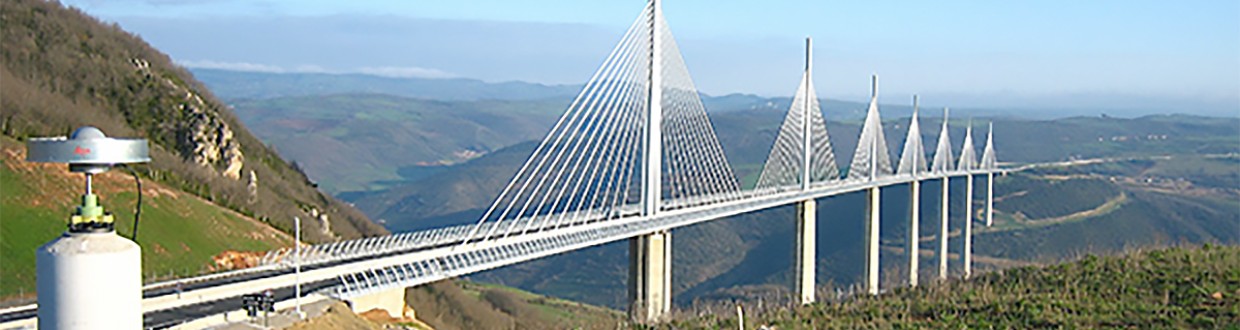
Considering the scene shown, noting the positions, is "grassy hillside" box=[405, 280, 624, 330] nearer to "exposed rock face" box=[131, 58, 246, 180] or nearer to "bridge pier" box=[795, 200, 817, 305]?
"bridge pier" box=[795, 200, 817, 305]

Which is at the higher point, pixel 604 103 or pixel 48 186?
pixel 604 103

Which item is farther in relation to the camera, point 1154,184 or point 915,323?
point 1154,184

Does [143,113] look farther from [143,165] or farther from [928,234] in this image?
[928,234]

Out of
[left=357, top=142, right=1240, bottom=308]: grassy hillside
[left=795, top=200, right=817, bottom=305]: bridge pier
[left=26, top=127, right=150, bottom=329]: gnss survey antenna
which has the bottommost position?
[left=357, top=142, right=1240, bottom=308]: grassy hillside

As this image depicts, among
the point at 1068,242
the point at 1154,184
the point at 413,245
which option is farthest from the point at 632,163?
the point at 1154,184

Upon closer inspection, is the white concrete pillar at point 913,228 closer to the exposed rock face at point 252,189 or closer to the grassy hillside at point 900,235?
the grassy hillside at point 900,235

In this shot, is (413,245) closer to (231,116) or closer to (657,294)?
(657,294)

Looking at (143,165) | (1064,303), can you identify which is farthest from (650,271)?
(1064,303)

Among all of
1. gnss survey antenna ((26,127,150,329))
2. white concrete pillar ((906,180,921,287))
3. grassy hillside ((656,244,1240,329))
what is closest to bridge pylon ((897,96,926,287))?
white concrete pillar ((906,180,921,287))
